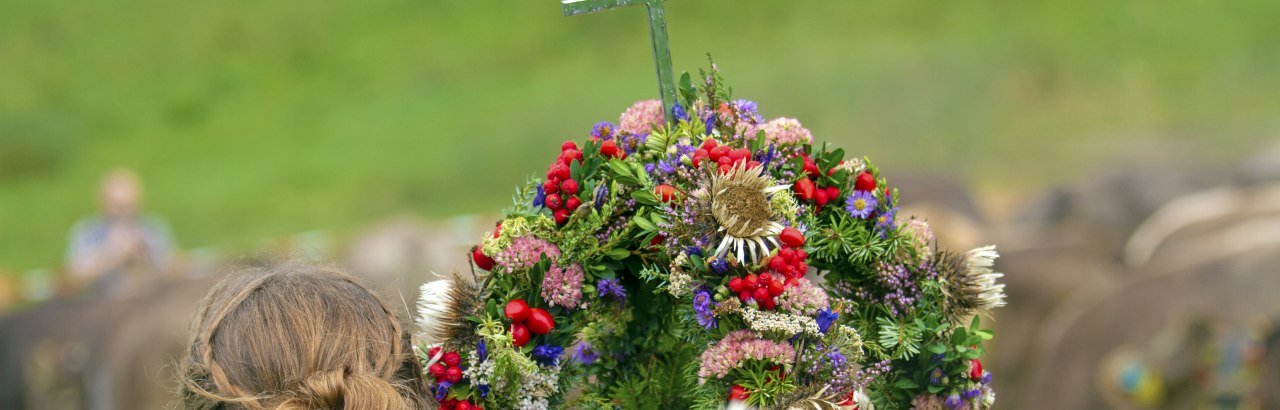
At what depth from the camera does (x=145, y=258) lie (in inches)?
376

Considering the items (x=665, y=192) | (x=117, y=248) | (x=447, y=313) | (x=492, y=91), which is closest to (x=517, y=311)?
(x=447, y=313)

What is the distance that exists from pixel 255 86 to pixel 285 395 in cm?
2534

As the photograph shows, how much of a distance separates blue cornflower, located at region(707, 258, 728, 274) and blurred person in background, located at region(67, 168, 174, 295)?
7.81 meters

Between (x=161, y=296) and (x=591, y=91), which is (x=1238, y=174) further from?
(x=591, y=91)

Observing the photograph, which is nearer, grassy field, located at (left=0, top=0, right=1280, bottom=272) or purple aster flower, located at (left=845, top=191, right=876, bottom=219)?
purple aster flower, located at (left=845, top=191, right=876, bottom=219)

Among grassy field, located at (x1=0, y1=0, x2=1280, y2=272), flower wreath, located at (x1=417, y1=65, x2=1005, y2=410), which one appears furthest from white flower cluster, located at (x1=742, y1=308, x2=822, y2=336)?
grassy field, located at (x1=0, y1=0, x2=1280, y2=272)

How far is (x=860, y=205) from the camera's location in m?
2.56

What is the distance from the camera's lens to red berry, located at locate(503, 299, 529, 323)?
2496 millimetres

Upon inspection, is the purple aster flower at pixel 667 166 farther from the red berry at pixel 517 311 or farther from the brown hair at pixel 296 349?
the brown hair at pixel 296 349

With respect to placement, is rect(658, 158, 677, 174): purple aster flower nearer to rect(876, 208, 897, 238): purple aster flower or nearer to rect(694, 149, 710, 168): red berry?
rect(694, 149, 710, 168): red berry

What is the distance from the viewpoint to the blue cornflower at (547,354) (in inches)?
100

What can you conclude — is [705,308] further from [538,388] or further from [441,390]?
[441,390]

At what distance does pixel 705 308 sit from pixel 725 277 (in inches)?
2.6

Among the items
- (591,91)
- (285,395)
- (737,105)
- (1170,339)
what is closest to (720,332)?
(737,105)
